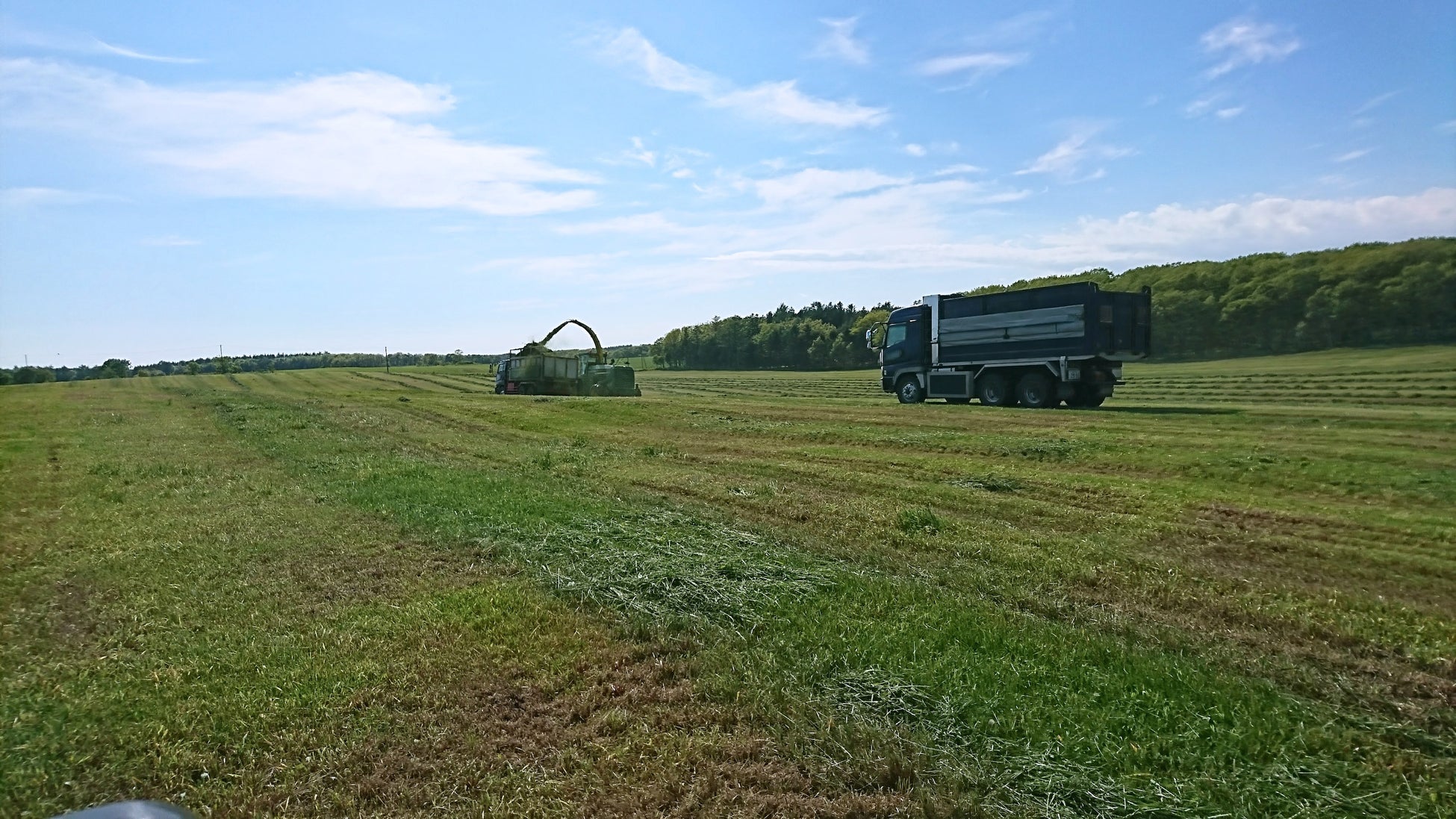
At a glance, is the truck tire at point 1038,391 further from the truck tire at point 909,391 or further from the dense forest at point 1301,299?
the dense forest at point 1301,299

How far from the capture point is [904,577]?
7000 mm

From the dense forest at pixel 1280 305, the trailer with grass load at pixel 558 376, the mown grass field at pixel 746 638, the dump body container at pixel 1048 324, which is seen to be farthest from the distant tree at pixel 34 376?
the dump body container at pixel 1048 324

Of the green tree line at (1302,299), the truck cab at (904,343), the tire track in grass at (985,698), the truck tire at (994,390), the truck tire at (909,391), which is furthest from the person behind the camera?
the green tree line at (1302,299)

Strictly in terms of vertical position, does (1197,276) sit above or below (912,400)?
above

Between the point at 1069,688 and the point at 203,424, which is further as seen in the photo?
the point at 203,424

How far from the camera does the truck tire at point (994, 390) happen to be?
2503 cm

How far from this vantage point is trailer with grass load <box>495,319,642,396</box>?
138ft

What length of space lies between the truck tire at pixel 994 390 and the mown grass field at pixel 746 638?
1177cm

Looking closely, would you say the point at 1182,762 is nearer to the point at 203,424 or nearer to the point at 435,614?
the point at 435,614

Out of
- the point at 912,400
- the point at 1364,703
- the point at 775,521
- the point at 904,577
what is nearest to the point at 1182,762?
the point at 1364,703

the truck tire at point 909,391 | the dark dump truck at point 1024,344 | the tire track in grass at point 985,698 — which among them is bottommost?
the tire track in grass at point 985,698

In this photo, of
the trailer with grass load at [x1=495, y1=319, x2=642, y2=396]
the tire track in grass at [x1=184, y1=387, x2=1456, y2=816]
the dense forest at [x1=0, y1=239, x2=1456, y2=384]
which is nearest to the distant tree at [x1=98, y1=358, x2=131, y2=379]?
the dense forest at [x1=0, y1=239, x2=1456, y2=384]

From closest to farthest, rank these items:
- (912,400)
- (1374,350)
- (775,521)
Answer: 1. (775,521)
2. (912,400)
3. (1374,350)

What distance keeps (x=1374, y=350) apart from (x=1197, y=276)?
1246 cm
